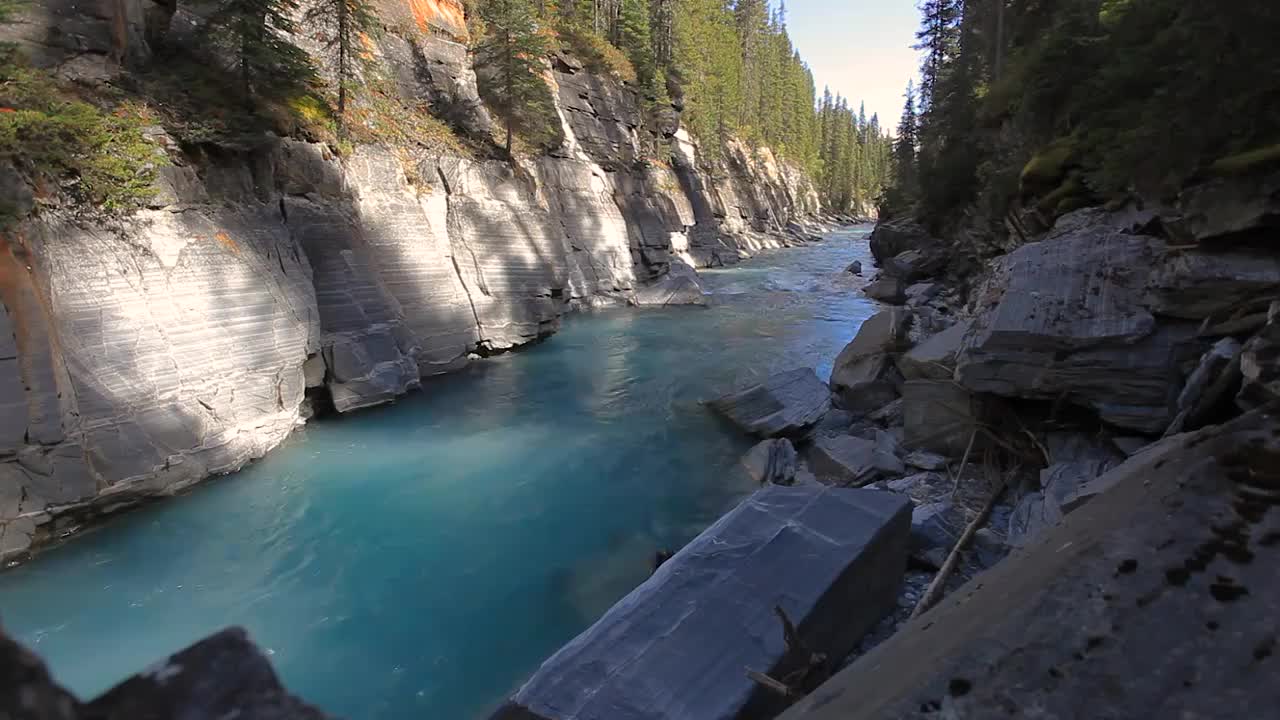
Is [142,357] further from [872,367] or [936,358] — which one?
[872,367]

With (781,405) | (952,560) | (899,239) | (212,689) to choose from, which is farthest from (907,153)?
(212,689)

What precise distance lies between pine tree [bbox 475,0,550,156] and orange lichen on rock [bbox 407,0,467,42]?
1052mm

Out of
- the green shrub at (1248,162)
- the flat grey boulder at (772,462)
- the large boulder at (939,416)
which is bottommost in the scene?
the flat grey boulder at (772,462)

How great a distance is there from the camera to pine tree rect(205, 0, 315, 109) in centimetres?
1185

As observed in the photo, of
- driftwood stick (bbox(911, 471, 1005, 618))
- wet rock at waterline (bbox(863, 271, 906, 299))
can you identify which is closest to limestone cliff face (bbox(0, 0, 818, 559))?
driftwood stick (bbox(911, 471, 1005, 618))

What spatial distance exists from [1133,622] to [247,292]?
12.4m

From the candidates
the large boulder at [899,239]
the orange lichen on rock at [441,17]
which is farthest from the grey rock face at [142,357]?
the large boulder at [899,239]

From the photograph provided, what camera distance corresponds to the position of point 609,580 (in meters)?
7.51

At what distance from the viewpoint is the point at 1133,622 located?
2.03 meters

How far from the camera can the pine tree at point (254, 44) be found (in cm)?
1185

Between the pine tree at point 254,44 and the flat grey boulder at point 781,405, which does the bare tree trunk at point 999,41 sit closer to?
the flat grey boulder at point 781,405

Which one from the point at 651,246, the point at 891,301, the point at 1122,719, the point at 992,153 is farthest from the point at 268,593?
the point at 651,246

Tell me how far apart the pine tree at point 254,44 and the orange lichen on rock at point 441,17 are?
882 centimetres

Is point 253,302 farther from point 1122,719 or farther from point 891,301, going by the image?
point 891,301
